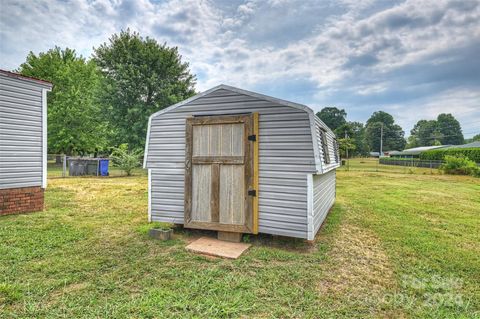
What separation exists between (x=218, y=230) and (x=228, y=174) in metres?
0.92

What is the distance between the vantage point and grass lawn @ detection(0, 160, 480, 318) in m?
2.20

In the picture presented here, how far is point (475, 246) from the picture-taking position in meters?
3.90

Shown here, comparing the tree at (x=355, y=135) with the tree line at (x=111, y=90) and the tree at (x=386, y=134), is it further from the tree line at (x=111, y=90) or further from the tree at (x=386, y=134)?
the tree line at (x=111, y=90)

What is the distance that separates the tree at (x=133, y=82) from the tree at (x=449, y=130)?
6959 cm

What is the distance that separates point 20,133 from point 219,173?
453cm

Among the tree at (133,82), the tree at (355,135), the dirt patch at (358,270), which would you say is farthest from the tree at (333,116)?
the dirt patch at (358,270)

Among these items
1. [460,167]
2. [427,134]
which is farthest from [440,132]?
[460,167]

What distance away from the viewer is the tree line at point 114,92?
1798cm

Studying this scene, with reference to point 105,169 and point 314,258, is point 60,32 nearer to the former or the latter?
point 105,169

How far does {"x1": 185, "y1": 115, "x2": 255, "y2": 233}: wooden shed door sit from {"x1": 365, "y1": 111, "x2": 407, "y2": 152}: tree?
65.5m

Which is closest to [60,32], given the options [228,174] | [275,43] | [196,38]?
[196,38]

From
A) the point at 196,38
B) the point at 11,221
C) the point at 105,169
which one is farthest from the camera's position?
the point at 105,169

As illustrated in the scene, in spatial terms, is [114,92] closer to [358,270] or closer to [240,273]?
[240,273]

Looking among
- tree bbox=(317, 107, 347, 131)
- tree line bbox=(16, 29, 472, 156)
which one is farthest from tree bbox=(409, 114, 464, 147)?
tree line bbox=(16, 29, 472, 156)
